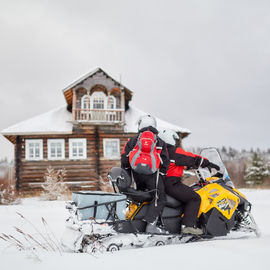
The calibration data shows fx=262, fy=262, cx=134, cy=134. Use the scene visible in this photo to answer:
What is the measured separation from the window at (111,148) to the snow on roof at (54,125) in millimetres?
998

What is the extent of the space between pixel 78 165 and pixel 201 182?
1225 centimetres

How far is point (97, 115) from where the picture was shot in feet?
50.0

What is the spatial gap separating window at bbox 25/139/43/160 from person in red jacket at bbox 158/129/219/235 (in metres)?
13.1

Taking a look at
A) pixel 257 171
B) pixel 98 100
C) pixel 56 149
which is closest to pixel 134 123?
pixel 98 100

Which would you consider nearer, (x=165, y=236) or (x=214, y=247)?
(x=214, y=247)

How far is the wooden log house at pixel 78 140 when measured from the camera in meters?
14.9

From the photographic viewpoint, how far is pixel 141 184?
3.14m

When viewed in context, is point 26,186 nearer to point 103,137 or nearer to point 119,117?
point 103,137

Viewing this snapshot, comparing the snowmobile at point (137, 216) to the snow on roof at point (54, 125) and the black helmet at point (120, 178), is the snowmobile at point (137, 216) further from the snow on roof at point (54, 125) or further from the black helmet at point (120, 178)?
the snow on roof at point (54, 125)

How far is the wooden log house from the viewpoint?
1488cm

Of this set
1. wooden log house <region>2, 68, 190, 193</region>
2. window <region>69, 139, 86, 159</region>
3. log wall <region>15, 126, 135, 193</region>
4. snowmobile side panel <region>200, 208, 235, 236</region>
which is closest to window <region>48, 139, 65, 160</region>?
wooden log house <region>2, 68, 190, 193</region>

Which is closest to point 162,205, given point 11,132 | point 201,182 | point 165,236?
point 165,236

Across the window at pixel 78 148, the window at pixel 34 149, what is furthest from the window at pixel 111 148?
the window at pixel 34 149

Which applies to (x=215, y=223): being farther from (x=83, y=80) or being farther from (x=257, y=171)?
(x=257, y=171)
